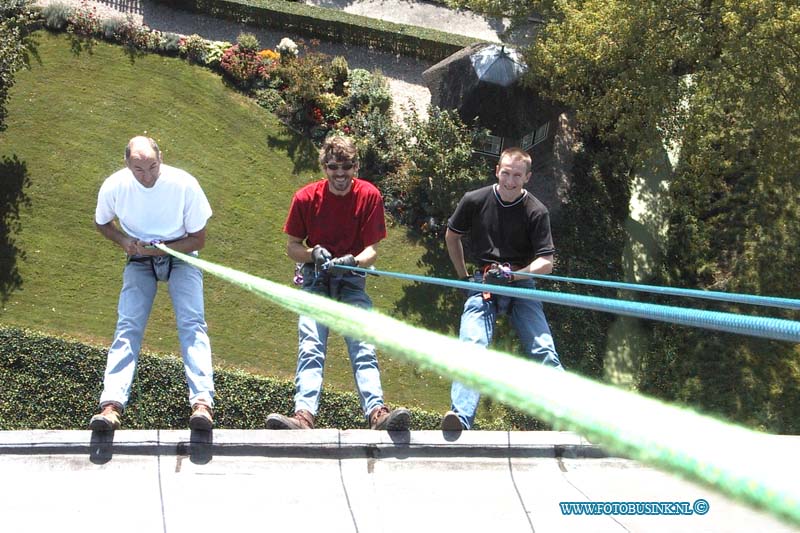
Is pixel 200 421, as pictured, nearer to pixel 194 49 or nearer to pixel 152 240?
pixel 152 240

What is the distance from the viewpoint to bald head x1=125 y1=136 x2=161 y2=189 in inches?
280

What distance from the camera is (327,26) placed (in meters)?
18.2

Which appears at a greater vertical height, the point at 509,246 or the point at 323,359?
the point at 509,246

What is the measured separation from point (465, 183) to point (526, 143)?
2.20 m

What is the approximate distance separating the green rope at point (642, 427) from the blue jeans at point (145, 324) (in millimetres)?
4921

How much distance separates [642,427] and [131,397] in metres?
8.97

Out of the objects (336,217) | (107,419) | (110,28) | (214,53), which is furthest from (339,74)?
(107,419)

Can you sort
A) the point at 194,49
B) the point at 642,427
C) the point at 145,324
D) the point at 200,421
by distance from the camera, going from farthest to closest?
the point at 194,49, the point at 145,324, the point at 200,421, the point at 642,427

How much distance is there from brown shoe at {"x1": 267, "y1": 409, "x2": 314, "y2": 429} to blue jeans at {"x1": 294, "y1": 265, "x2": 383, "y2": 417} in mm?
75

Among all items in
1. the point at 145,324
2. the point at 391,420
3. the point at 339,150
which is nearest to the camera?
the point at 391,420

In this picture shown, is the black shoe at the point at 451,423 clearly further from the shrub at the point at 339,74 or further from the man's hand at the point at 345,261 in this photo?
the shrub at the point at 339,74

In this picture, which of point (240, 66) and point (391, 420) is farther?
point (240, 66)

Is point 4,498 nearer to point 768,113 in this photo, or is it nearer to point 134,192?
point 134,192

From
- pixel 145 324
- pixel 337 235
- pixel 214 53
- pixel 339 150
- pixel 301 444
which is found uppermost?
pixel 214 53
